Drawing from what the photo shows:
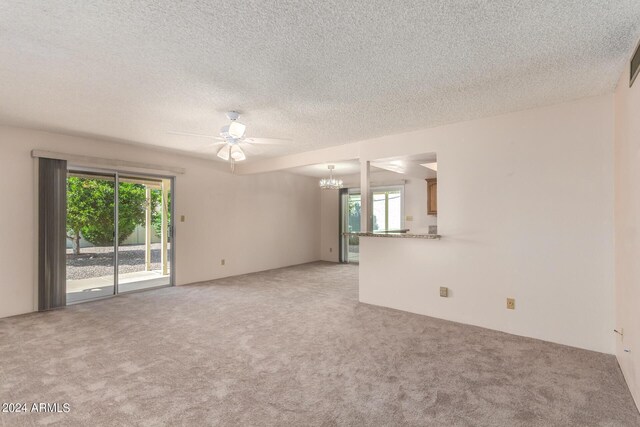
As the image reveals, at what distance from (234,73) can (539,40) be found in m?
2.12

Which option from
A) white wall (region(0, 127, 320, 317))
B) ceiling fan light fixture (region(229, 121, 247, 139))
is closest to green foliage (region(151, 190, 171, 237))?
white wall (region(0, 127, 320, 317))

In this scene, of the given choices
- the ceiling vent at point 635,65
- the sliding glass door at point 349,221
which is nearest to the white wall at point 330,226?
the sliding glass door at point 349,221

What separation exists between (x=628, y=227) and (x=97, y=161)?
602 centimetres

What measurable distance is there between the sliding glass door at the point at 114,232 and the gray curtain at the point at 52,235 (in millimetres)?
211

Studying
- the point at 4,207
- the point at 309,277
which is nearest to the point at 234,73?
the point at 4,207

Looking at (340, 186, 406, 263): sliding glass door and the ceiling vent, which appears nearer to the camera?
the ceiling vent

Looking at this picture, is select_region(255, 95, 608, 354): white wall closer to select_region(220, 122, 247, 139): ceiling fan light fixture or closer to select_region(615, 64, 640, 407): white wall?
select_region(615, 64, 640, 407): white wall

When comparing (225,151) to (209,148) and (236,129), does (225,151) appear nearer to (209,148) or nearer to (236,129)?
(236,129)

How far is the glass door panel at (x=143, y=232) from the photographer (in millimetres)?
5000

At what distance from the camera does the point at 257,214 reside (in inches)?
276

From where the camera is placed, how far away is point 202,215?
19.3 feet

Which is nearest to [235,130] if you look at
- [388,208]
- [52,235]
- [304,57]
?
[304,57]

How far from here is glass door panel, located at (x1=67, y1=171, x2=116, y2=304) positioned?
4449mm

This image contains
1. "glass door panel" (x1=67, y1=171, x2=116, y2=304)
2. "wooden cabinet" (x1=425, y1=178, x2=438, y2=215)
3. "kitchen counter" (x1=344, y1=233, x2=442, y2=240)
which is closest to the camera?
"kitchen counter" (x1=344, y1=233, x2=442, y2=240)
